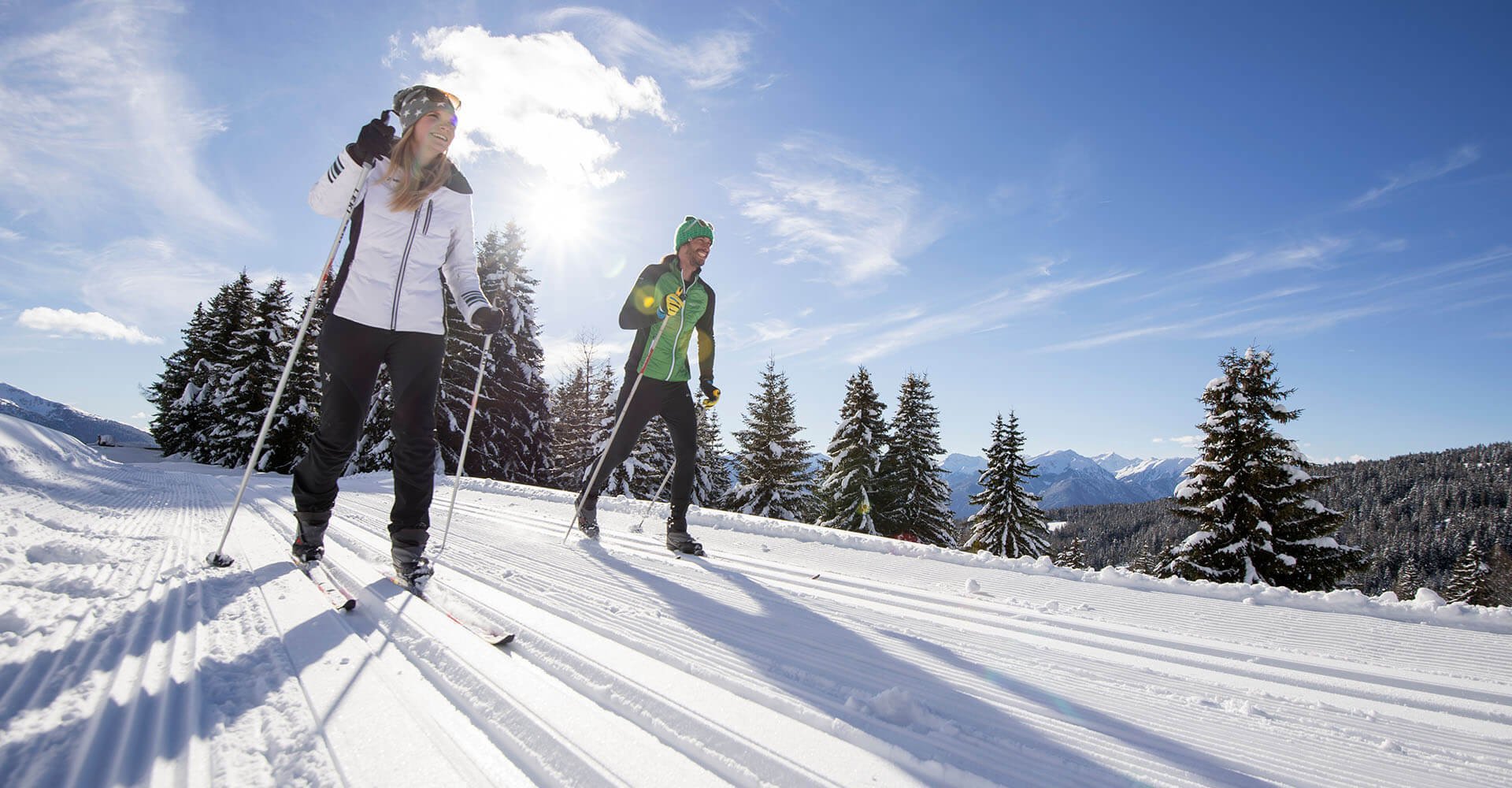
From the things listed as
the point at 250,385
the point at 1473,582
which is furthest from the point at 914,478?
the point at 1473,582

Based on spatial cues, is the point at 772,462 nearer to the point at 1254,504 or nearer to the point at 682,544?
the point at 1254,504

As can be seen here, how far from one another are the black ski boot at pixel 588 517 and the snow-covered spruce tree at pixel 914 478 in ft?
71.1

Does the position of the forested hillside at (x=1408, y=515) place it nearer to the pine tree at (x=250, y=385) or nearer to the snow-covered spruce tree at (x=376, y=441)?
the snow-covered spruce tree at (x=376, y=441)

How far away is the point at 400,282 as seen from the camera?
2.78m

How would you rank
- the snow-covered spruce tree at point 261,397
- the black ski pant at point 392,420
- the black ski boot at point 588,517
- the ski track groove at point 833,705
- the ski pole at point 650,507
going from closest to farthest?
the ski track groove at point 833,705
the black ski pant at point 392,420
the black ski boot at point 588,517
the ski pole at point 650,507
the snow-covered spruce tree at point 261,397

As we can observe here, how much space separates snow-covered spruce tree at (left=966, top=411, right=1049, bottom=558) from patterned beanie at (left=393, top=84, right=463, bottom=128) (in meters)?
25.9

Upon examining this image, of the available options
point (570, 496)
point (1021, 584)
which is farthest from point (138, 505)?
point (1021, 584)

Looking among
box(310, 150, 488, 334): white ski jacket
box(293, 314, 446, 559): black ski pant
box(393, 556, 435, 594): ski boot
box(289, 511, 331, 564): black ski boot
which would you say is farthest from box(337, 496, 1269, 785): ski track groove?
box(310, 150, 488, 334): white ski jacket

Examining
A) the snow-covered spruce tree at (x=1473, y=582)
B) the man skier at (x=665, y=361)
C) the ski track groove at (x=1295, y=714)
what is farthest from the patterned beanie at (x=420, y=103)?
the snow-covered spruce tree at (x=1473, y=582)

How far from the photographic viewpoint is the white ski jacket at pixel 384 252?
8.93 feet

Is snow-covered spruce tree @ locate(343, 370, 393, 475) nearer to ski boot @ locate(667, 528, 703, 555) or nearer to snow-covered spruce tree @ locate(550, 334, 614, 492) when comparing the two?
snow-covered spruce tree @ locate(550, 334, 614, 492)

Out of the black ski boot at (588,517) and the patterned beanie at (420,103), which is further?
the black ski boot at (588,517)

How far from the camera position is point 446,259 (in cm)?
311

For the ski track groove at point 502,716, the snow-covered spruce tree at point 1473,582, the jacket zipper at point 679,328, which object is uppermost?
the jacket zipper at point 679,328
